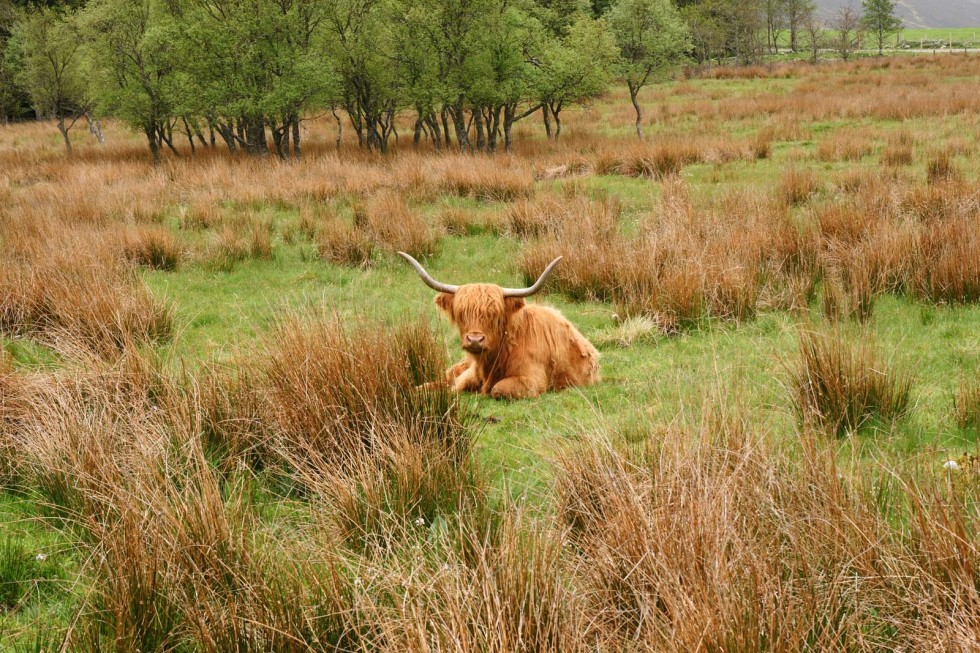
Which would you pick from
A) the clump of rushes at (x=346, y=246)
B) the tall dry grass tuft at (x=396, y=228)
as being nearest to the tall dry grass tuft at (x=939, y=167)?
the tall dry grass tuft at (x=396, y=228)

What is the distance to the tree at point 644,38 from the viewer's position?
1967cm

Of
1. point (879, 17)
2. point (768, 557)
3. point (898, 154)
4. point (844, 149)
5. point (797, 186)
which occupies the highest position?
point (879, 17)

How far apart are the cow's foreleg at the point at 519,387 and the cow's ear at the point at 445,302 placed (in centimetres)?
58

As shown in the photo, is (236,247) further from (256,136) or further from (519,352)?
(256,136)

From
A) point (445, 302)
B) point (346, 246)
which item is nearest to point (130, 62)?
point (346, 246)

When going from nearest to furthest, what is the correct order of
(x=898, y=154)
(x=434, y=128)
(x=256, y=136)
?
1. (x=898, y=154)
2. (x=256, y=136)
3. (x=434, y=128)

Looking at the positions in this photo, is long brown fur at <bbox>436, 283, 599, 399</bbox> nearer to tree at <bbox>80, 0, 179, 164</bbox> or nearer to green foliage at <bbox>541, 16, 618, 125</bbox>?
green foliage at <bbox>541, 16, 618, 125</bbox>

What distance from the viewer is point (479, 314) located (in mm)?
4285

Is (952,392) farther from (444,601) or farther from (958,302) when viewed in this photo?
(444,601)

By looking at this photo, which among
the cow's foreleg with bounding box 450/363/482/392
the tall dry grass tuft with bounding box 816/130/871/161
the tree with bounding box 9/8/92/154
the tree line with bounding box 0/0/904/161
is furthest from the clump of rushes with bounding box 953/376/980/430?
the tree with bounding box 9/8/92/154

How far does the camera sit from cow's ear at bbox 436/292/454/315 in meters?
4.51

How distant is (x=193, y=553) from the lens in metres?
2.14

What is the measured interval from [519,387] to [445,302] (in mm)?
745

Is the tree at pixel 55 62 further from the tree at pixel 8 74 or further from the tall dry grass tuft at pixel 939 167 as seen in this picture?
the tall dry grass tuft at pixel 939 167
